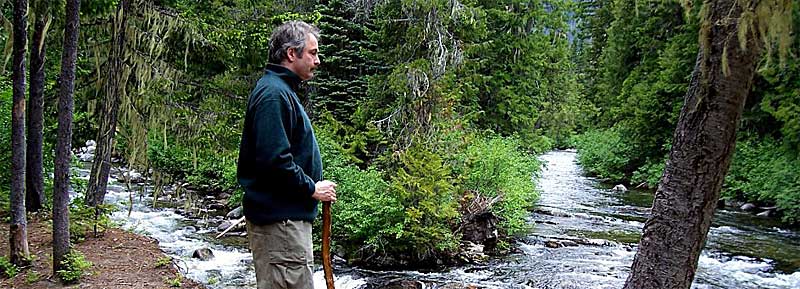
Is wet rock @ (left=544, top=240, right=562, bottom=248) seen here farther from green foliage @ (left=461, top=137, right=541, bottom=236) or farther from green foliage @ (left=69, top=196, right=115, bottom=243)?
green foliage @ (left=69, top=196, right=115, bottom=243)

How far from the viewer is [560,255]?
9320 mm

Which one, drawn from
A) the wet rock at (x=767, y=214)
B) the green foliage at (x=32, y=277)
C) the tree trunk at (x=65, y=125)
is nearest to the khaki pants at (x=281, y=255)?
the tree trunk at (x=65, y=125)

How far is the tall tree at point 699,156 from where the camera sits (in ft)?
11.0

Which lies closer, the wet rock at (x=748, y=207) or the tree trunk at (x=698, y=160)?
the tree trunk at (x=698, y=160)

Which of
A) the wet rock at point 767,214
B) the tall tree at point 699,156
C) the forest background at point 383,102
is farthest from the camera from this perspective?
the wet rock at point 767,214

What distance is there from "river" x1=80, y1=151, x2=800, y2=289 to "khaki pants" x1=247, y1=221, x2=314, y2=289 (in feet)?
15.4

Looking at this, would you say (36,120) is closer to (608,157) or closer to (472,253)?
(472,253)

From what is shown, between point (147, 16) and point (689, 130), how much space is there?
6.29 meters

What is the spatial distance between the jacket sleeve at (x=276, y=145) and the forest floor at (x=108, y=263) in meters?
3.94

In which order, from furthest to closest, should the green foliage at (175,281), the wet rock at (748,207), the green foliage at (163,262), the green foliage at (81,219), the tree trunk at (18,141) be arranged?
the wet rock at (748,207) → the green foliage at (81,219) → the green foliage at (163,262) → the green foliage at (175,281) → the tree trunk at (18,141)

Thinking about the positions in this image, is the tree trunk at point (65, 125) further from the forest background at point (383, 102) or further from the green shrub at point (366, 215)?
the green shrub at point (366, 215)

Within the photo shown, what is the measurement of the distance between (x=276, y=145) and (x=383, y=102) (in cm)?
889

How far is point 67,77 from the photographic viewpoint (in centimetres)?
538

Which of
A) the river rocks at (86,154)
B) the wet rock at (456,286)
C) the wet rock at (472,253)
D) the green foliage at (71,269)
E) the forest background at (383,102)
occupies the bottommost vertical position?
the river rocks at (86,154)
